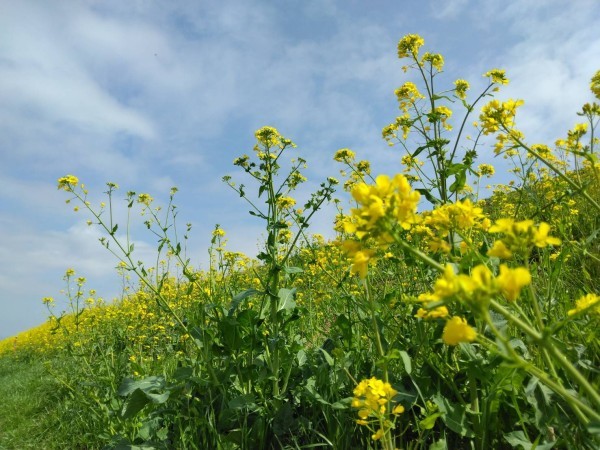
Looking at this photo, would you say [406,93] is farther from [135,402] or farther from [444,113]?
[135,402]

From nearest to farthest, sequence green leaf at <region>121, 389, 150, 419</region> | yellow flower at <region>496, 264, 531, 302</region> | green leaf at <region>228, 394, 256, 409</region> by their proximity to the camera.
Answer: yellow flower at <region>496, 264, 531, 302</region> → green leaf at <region>228, 394, 256, 409</region> → green leaf at <region>121, 389, 150, 419</region>

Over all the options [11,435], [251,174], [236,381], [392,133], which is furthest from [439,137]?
[11,435]

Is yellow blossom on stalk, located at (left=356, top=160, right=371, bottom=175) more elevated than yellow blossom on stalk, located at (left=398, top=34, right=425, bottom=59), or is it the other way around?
yellow blossom on stalk, located at (left=398, top=34, right=425, bottom=59)

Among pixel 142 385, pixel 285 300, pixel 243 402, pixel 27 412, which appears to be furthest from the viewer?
pixel 27 412

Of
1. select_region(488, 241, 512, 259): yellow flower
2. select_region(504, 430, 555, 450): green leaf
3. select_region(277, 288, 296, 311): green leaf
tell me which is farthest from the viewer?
select_region(277, 288, 296, 311): green leaf

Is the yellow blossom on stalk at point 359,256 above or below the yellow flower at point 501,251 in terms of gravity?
above

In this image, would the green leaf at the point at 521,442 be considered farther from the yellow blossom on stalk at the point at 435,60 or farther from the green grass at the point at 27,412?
the green grass at the point at 27,412

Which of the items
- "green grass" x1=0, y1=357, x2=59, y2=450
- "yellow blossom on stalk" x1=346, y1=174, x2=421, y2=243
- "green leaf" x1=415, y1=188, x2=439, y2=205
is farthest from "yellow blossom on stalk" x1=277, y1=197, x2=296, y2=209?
"green grass" x1=0, y1=357, x2=59, y2=450

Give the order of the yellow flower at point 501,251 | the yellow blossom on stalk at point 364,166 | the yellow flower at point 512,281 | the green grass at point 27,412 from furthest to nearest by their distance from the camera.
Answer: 1. the green grass at point 27,412
2. the yellow blossom on stalk at point 364,166
3. the yellow flower at point 501,251
4. the yellow flower at point 512,281

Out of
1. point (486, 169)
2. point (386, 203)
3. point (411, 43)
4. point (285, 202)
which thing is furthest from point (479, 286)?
point (486, 169)

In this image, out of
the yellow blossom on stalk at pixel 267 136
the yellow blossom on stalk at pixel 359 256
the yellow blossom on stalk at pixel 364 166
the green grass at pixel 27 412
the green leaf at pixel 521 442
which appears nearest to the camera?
the yellow blossom on stalk at pixel 359 256

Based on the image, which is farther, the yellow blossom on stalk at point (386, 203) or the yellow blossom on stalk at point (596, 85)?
the yellow blossom on stalk at point (596, 85)

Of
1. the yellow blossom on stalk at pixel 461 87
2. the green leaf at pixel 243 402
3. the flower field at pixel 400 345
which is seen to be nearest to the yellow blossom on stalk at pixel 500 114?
the flower field at pixel 400 345

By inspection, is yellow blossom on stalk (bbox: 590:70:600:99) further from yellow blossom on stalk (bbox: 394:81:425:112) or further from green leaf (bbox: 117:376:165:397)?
green leaf (bbox: 117:376:165:397)
